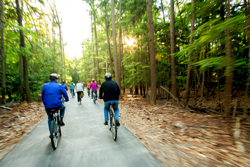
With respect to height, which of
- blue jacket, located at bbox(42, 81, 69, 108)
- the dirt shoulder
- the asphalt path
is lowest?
the asphalt path

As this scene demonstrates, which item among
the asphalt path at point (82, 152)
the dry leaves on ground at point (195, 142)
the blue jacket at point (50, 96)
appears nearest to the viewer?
the dry leaves on ground at point (195, 142)

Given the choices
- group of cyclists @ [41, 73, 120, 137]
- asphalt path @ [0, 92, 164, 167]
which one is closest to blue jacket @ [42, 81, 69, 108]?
group of cyclists @ [41, 73, 120, 137]

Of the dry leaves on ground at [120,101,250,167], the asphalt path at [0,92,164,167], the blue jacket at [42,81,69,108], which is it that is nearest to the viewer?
the dry leaves on ground at [120,101,250,167]

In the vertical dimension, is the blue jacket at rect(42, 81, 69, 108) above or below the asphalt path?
above

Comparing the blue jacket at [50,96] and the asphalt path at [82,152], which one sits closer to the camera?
the asphalt path at [82,152]

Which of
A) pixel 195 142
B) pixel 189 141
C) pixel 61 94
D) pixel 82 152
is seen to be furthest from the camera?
pixel 61 94

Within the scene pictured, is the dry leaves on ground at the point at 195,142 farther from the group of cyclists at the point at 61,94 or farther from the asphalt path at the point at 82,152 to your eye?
the group of cyclists at the point at 61,94

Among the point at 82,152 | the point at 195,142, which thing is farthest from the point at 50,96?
the point at 195,142

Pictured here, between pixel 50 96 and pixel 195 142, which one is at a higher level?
pixel 50 96

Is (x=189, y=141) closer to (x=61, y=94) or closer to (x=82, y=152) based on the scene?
(x=82, y=152)

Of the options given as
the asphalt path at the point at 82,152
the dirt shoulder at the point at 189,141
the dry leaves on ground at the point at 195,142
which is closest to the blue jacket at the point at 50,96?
the asphalt path at the point at 82,152

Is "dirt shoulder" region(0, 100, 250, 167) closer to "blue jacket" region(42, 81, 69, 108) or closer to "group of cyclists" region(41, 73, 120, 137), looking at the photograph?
"group of cyclists" region(41, 73, 120, 137)

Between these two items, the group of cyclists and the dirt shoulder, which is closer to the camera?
the dirt shoulder

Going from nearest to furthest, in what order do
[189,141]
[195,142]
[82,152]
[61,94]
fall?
[82,152]
[195,142]
[189,141]
[61,94]
